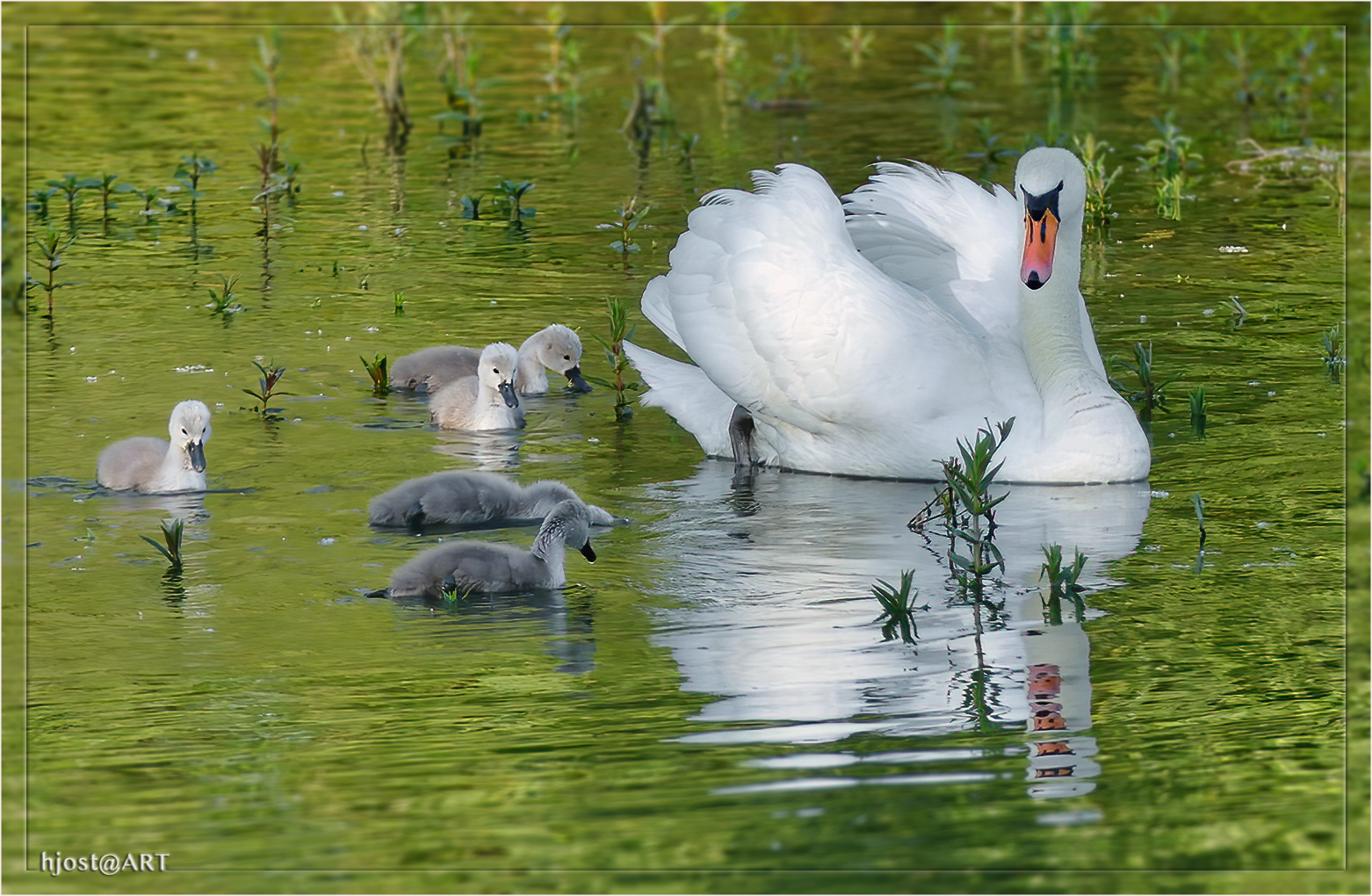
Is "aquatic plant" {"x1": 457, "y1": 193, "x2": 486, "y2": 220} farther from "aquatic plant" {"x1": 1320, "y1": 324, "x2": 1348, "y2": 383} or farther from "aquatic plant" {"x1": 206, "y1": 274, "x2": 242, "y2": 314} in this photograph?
"aquatic plant" {"x1": 1320, "y1": 324, "x2": 1348, "y2": 383}

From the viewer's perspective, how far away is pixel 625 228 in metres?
11.7

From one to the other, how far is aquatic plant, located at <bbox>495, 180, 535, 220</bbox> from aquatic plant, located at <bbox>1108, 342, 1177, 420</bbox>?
4799 mm

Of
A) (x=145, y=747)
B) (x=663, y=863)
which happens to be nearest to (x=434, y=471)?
(x=145, y=747)

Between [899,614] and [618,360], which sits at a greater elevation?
[618,360]

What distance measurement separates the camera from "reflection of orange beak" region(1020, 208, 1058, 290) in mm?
8250

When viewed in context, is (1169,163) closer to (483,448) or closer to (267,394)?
(483,448)

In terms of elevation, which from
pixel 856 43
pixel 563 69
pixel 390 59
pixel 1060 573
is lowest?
pixel 1060 573

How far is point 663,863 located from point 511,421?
4.81 m

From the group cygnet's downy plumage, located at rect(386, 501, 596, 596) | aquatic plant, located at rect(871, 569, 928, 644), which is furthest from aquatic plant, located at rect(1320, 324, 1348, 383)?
cygnet's downy plumage, located at rect(386, 501, 596, 596)

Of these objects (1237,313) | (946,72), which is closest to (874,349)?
(1237,313)

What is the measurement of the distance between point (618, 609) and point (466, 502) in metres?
1.27

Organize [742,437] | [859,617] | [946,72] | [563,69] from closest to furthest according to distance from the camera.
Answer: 1. [859,617]
2. [742,437]
3. [946,72]
4. [563,69]

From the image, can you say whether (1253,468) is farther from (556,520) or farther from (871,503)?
(556,520)

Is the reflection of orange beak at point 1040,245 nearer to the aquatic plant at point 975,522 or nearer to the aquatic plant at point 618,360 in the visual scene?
the aquatic plant at point 975,522
